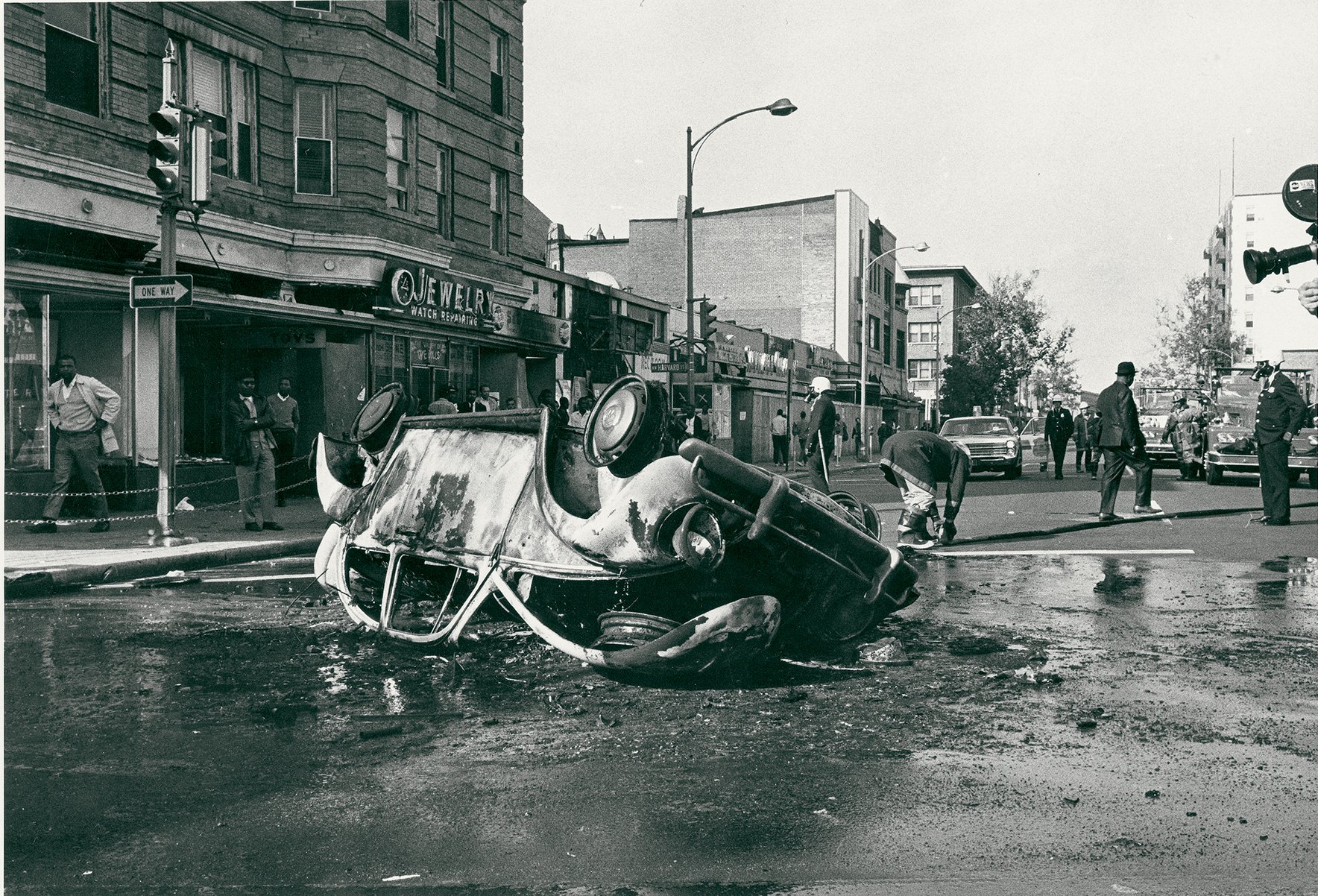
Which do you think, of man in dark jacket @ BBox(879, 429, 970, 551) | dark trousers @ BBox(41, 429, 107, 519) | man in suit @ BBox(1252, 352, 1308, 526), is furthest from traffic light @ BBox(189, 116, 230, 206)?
man in suit @ BBox(1252, 352, 1308, 526)

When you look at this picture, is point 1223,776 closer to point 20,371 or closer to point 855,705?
point 855,705

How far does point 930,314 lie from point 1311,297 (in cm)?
9369

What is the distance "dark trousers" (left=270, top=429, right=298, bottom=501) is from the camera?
17312 millimetres

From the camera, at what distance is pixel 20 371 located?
14.3m

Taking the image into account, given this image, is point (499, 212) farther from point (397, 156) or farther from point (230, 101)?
point (230, 101)

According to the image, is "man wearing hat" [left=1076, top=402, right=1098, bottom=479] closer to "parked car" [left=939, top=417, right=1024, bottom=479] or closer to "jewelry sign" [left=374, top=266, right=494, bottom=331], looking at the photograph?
"parked car" [left=939, top=417, right=1024, bottom=479]

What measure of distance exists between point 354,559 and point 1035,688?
3.57m

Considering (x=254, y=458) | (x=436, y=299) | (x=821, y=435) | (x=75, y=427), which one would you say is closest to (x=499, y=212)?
(x=436, y=299)

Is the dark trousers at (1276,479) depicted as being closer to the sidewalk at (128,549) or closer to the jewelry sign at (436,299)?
the sidewalk at (128,549)

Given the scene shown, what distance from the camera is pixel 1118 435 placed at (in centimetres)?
1407

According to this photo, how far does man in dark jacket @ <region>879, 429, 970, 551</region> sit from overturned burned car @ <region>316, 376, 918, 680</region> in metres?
5.00

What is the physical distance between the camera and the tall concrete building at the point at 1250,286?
7612 centimetres

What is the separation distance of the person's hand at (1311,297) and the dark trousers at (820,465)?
6.41 meters

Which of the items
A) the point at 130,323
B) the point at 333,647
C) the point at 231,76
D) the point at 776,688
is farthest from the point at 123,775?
the point at 231,76
